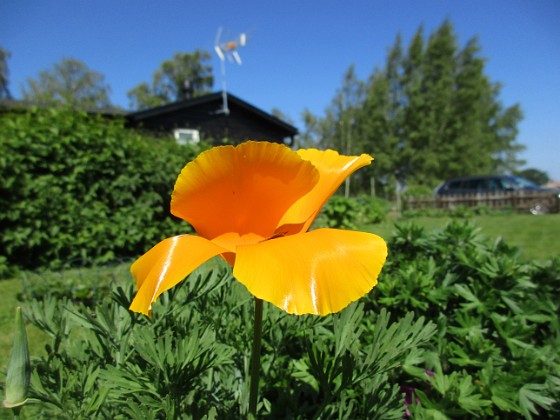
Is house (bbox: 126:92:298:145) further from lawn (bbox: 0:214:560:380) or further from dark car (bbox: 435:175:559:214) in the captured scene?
lawn (bbox: 0:214:560:380)

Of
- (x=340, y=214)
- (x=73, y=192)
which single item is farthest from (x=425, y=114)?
(x=73, y=192)

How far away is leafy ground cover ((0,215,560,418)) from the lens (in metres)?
0.90

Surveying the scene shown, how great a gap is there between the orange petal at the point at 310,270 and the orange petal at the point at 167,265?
0.07 m

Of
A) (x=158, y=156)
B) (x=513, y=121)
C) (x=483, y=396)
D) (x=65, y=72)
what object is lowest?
(x=483, y=396)

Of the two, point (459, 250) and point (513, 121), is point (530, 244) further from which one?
point (513, 121)

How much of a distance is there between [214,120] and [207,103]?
730mm

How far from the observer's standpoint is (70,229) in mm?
5500

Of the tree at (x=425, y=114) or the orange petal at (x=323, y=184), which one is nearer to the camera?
the orange petal at (x=323, y=184)

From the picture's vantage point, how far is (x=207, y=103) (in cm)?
1488

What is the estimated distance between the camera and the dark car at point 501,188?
560 inches

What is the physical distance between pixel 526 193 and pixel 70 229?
53.5 ft

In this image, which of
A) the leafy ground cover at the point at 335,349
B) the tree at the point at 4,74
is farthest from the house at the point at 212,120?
the tree at the point at 4,74

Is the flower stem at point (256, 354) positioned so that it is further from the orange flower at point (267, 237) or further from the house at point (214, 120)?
the house at point (214, 120)

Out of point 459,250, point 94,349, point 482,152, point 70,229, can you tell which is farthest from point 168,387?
point 482,152
